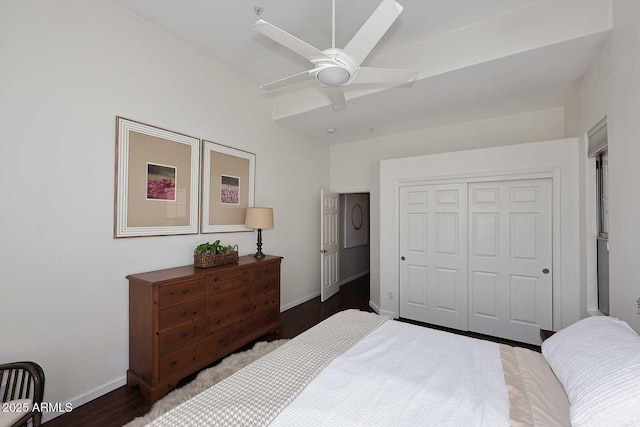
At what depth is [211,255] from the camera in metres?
2.70

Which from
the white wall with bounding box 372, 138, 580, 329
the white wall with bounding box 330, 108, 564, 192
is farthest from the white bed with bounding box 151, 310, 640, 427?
the white wall with bounding box 330, 108, 564, 192

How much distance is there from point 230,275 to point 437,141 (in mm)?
3509

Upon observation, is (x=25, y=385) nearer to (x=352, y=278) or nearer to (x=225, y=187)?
(x=225, y=187)

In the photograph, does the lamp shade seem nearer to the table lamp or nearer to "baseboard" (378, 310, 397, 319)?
the table lamp

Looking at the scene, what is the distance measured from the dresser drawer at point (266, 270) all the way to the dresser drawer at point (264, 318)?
0.41 metres

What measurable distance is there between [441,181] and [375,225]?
1.15m

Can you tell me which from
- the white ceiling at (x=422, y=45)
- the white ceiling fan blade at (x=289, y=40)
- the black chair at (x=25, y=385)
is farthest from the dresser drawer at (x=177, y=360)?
the white ceiling at (x=422, y=45)

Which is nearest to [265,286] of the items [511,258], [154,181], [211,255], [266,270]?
[266,270]

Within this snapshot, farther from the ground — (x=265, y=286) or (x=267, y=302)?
A: (x=265, y=286)

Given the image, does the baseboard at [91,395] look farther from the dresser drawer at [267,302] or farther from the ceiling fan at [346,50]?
the ceiling fan at [346,50]

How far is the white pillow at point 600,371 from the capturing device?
92 cm

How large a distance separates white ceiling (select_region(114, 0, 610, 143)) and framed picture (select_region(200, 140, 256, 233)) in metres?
1.00

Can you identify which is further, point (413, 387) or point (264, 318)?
point (264, 318)

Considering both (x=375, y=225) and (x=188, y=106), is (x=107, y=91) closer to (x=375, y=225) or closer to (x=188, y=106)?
Result: (x=188, y=106)
